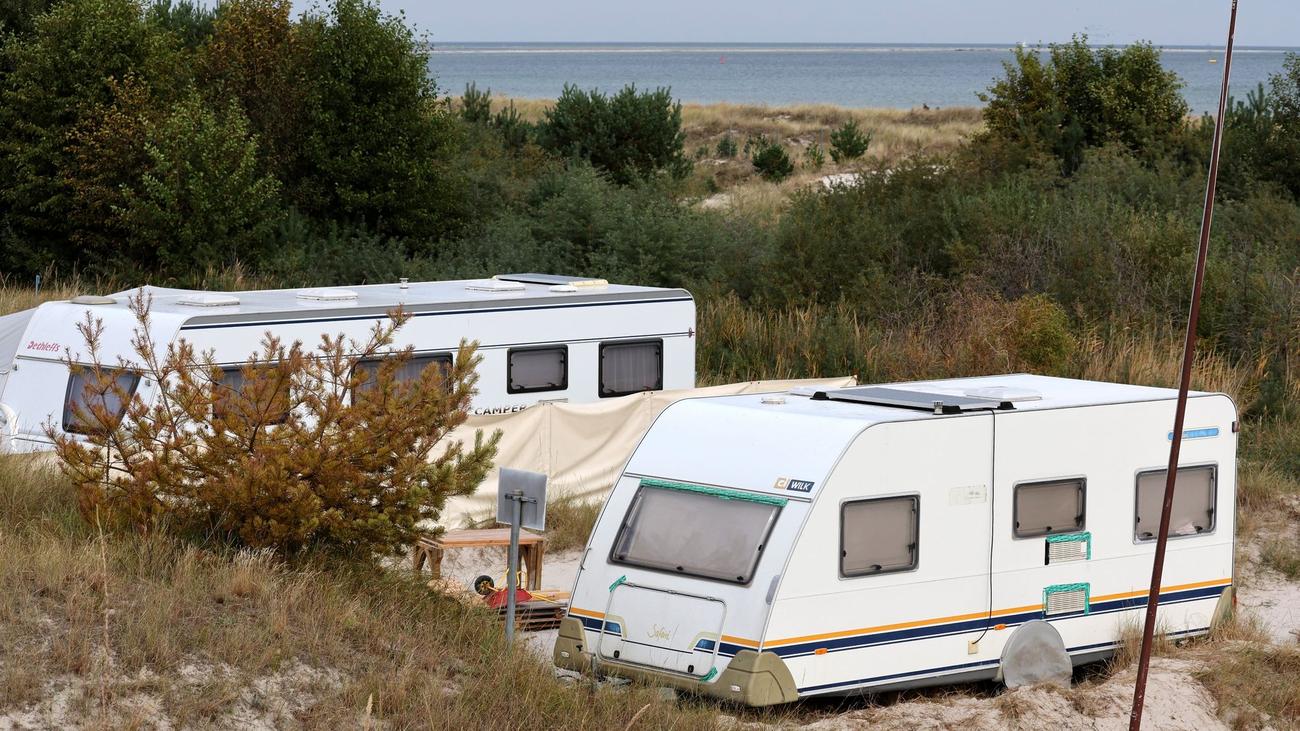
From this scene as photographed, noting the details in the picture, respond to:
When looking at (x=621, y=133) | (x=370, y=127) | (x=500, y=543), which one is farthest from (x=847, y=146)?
(x=500, y=543)

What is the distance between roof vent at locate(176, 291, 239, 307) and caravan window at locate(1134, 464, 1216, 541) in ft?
29.2

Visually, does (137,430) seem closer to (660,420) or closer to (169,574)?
(169,574)

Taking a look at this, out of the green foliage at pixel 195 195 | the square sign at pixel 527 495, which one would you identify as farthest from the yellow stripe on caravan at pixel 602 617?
the green foliage at pixel 195 195

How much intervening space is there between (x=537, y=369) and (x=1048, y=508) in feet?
25.4

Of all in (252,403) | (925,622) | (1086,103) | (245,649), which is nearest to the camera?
(245,649)

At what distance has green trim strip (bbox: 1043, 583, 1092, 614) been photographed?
11016 millimetres

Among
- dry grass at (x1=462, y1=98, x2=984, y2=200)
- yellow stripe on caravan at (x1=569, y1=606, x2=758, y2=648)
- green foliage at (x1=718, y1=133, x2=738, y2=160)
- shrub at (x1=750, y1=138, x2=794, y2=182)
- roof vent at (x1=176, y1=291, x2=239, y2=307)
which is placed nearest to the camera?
yellow stripe on caravan at (x1=569, y1=606, x2=758, y2=648)

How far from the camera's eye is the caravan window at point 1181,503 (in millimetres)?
11570

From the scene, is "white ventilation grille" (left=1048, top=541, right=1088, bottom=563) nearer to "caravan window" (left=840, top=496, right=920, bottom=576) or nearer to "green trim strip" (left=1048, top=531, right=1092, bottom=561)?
"green trim strip" (left=1048, top=531, right=1092, bottom=561)

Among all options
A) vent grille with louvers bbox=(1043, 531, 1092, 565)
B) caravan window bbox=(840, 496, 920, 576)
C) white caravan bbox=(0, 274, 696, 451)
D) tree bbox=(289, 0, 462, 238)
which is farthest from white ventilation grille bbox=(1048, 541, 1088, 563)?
tree bbox=(289, 0, 462, 238)

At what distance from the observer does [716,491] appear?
10406 millimetres

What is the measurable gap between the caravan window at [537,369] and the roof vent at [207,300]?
3091 mm

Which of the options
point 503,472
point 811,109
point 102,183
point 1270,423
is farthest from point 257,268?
point 811,109

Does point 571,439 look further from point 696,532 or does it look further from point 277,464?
point 277,464
